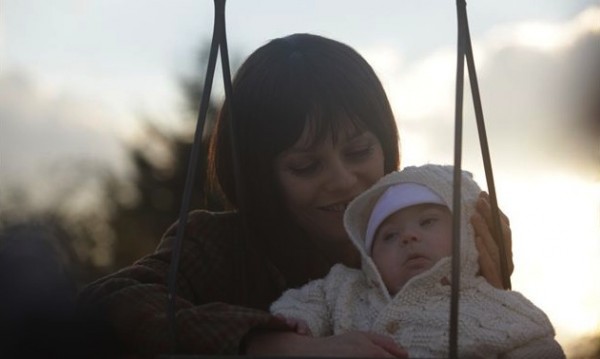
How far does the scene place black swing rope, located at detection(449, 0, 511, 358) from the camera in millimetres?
1162

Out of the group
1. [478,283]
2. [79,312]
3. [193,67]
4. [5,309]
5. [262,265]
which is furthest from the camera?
[193,67]

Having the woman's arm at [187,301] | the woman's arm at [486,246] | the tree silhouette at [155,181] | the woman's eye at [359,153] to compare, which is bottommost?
the woman's arm at [187,301]

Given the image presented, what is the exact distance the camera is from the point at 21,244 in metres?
1.24

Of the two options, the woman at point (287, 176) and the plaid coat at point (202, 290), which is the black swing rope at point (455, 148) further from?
→ the woman at point (287, 176)

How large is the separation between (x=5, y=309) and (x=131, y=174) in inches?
660

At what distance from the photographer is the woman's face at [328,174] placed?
1894mm

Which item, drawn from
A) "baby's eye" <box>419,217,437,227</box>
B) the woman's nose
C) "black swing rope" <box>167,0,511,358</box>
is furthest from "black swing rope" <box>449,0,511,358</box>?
the woman's nose

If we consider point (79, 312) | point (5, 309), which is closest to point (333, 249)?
point (79, 312)

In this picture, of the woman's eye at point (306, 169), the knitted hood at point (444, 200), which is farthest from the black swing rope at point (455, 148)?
the woman's eye at point (306, 169)

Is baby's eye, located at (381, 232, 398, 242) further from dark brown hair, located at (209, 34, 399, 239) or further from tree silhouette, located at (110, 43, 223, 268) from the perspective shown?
tree silhouette, located at (110, 43, 223, 268)

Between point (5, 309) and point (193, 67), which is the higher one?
point (193, 67)

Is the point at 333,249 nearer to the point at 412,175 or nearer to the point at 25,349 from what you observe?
the point at 412,175

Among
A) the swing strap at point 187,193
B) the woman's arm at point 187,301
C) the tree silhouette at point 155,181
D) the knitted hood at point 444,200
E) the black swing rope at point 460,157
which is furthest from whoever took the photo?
the tree silhouette at point 155,181

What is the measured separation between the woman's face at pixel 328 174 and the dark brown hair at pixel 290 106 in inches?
0.7
